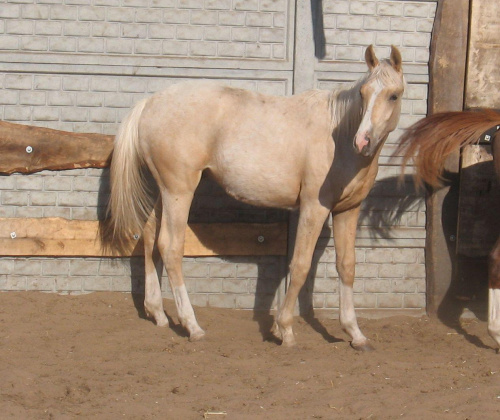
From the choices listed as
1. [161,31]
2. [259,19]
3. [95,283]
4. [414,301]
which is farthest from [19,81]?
[414,301]

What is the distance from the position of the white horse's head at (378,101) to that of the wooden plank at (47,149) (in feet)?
6.86

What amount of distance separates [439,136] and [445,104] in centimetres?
66

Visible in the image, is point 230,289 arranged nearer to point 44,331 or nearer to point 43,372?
point 44,331

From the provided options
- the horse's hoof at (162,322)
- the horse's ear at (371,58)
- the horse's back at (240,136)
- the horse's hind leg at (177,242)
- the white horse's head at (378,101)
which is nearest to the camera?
the white horse's head at (378,101)

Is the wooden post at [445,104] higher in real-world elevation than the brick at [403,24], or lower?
lower

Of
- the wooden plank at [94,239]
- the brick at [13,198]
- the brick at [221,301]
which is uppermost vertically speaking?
the brick at [13,198]

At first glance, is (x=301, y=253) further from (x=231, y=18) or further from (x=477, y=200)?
(x=231, y=18)

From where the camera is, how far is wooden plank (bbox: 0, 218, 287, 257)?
5.41 meters

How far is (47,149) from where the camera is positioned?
5371 millimetres

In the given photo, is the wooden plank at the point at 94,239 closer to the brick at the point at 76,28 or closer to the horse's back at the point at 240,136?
the horse's back at the point at 240,136

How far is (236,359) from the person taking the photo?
14.5 ft

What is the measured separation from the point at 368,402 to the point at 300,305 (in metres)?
2.02

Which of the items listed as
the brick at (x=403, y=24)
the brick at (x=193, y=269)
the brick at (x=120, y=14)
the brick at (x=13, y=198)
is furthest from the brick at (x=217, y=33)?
the brick at (x=13, y=198)

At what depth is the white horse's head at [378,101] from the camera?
4.16 metres
